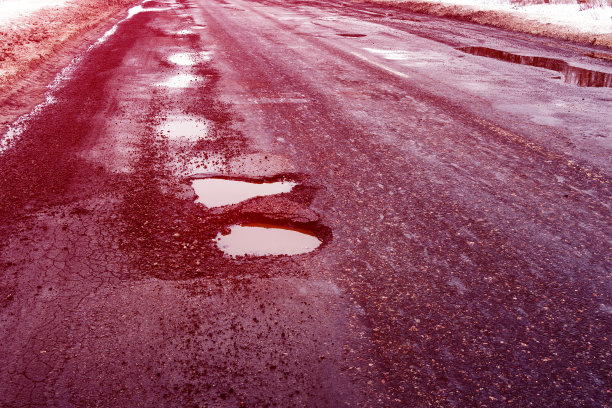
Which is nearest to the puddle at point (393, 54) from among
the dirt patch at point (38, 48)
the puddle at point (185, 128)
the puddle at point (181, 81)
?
the puddle at point (181, 81)

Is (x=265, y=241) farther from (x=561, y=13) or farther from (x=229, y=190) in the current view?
(x=561, y=13)

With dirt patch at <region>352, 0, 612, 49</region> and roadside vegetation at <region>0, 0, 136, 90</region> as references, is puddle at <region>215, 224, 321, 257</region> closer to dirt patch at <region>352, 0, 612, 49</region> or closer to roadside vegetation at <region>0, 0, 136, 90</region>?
roadside vegetation at <region>0, 0, 136, 90</region>

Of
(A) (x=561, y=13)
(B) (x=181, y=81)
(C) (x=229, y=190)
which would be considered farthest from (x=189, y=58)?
(A) (x=561, y=13)

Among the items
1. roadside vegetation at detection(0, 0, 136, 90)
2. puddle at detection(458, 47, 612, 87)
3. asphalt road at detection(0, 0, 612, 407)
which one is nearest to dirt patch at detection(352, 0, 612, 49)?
puddle at detection(458, 47, 612, 87)

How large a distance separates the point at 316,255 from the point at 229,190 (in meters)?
1.26

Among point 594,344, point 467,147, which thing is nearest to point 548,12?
point 467,147

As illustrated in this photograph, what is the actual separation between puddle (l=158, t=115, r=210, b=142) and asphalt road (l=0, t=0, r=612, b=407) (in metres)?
0.06

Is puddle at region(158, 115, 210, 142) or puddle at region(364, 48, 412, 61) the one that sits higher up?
puddle at region(364, 48, 412, 61)

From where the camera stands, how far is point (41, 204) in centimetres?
388

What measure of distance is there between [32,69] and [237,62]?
12.1 ft

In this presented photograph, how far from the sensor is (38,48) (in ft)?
32.9

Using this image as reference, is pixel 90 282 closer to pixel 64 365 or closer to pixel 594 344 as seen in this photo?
pixel 64 365

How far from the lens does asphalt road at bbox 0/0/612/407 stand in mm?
2293

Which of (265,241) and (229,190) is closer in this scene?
(265,241)
